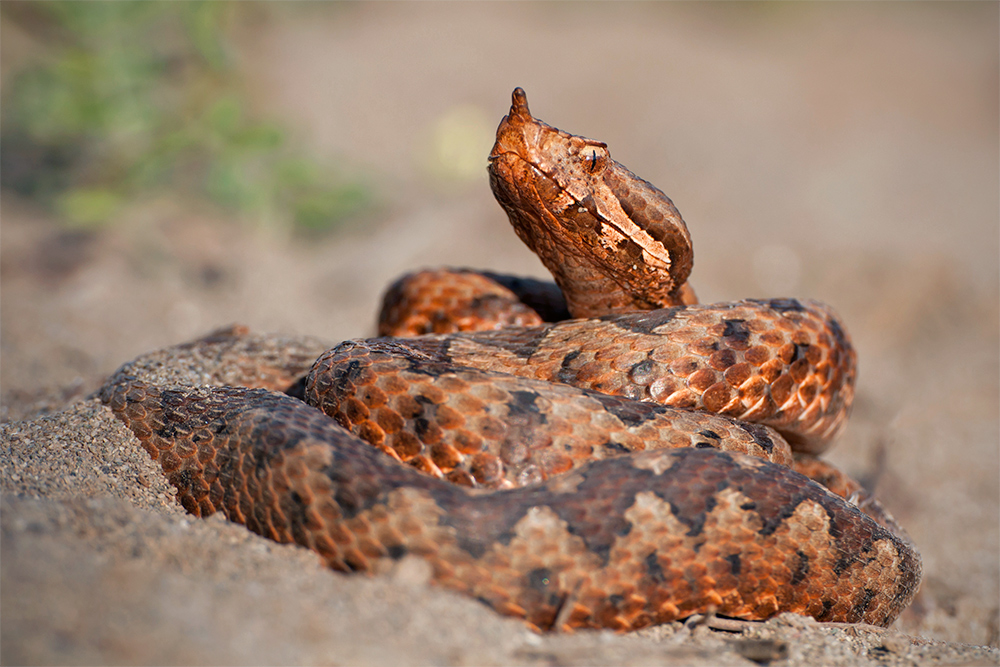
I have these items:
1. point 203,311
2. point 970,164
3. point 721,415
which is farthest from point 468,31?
point 721,415

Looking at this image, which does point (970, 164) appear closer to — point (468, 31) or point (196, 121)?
point (468, 31)

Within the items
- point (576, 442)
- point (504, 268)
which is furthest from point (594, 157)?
point (504, 268)

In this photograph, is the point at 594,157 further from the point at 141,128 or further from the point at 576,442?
the point at 141,128

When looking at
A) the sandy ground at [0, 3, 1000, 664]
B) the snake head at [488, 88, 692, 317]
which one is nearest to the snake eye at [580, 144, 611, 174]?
the snake head at [488, 88, 692, 317]

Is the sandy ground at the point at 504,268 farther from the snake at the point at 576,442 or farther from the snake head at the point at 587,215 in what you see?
the snake head at the point at 587,215

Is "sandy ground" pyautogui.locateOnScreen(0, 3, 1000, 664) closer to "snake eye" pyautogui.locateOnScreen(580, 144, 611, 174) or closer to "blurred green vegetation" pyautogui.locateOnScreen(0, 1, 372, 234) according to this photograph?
"blurred green vegetation" pyautogui.locateOnScreen(0, 1, 372, 234)

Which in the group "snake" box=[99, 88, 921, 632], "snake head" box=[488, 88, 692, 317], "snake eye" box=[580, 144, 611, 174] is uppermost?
"snake eye" box=[580, 144, 611, 174]

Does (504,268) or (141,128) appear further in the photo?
(504,268)
